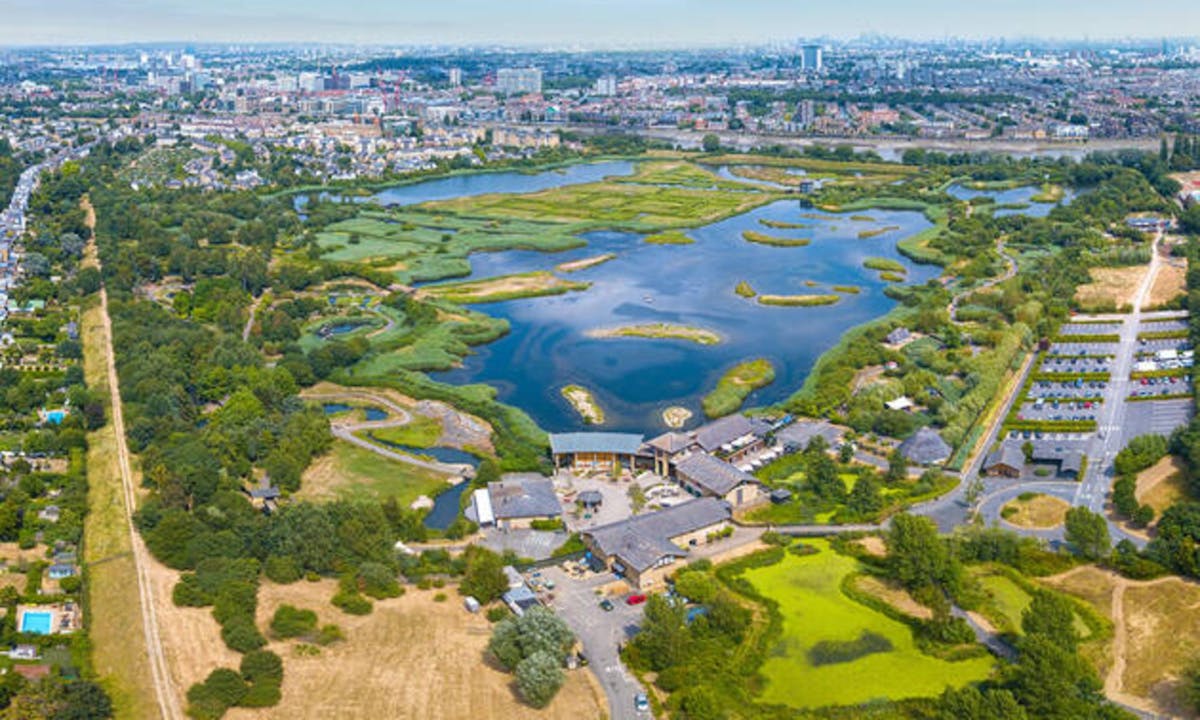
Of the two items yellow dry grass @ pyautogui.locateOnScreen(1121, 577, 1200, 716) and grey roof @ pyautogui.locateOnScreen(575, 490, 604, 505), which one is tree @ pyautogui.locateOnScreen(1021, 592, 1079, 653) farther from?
grey roof @ pyautogui.locateOnScreen(575, 490, 604, 505)

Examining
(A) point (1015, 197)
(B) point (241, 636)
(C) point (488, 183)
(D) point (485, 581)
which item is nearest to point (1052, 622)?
(D) point (485, 581)

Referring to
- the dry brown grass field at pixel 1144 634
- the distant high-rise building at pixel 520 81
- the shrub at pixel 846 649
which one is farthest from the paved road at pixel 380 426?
the distant high-rise building at pixel 520 81

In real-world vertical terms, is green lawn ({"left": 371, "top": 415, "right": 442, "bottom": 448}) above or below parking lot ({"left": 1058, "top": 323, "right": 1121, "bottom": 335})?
below

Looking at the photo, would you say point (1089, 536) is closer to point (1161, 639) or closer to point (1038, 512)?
point (1038, 512)

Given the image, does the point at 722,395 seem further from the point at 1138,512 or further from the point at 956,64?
the point at 956,64

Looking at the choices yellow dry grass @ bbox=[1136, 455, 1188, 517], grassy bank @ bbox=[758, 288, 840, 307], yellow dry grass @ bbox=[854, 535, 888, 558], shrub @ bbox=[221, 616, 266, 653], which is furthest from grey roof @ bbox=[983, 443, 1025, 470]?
shrub @ bbox=[221, 616, 266, 653]

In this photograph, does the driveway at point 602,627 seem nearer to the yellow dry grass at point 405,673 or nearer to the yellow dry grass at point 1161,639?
the yellow dry grass at point 405,673

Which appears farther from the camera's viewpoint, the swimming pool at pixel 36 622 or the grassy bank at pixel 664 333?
the grassy bank at pixel 664 333
